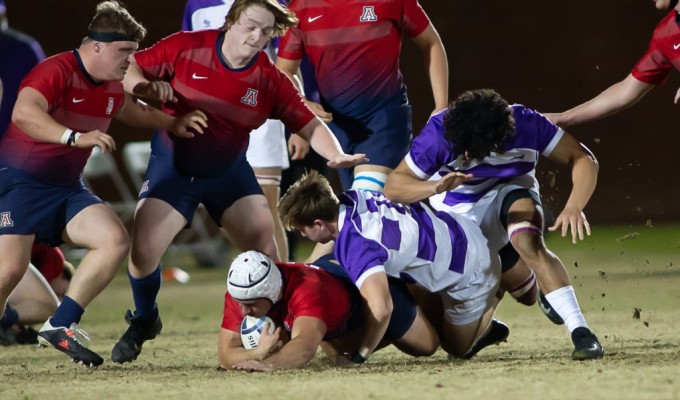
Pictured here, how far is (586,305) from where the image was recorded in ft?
30.4

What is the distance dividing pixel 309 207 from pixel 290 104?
853 millimetres

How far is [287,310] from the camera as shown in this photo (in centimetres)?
584

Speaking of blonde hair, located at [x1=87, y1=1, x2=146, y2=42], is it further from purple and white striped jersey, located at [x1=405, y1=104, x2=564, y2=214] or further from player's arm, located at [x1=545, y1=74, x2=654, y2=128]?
player's arm, located at [x1=545, y1=74, x2=654, y2=128]

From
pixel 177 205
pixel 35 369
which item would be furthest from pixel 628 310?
pixel 35 369

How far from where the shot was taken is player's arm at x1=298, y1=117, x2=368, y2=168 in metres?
6.34

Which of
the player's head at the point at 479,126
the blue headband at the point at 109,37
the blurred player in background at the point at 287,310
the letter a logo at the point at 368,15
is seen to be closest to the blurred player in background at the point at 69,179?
the blue headband at the point at 109,37

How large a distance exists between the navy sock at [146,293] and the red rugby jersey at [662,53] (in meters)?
2.86

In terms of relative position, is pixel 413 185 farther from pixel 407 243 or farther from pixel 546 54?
pixel 546 54

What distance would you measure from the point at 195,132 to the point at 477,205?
154 cm

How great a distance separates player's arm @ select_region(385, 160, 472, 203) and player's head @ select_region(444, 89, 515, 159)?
0.47 ft

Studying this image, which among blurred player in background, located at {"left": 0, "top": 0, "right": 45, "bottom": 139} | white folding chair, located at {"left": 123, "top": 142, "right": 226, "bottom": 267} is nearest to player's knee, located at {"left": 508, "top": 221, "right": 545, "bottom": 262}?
blurred player in background, located at {"left": 0, "top": 0, "right": 45, "bottom": 139}

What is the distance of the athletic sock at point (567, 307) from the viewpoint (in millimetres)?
6020

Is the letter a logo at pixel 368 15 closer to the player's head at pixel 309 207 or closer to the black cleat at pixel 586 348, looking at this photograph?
the player's head at pixel 309 207

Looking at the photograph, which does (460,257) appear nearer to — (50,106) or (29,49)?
(50,106)
